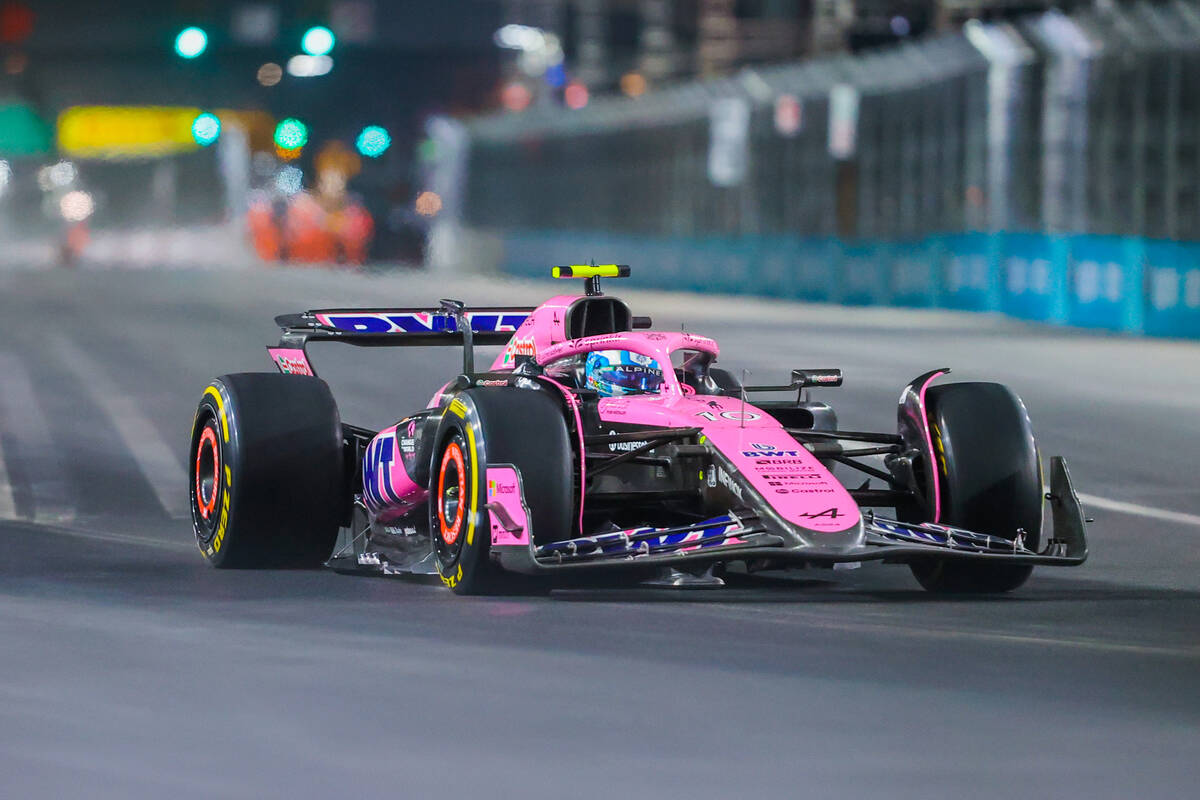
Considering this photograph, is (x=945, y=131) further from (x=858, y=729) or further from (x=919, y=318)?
(x=858, y=729)

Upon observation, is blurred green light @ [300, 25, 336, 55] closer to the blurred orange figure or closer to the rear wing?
the rear wing

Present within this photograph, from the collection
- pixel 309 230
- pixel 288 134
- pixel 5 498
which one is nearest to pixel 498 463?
pixel 5 498

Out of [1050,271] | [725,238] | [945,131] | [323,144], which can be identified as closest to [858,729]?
[1050,271]

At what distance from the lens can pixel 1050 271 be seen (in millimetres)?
34969

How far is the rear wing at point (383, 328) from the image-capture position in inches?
456

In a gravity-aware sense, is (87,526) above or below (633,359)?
below

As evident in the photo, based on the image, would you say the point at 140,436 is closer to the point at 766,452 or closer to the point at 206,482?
the point at 206,482

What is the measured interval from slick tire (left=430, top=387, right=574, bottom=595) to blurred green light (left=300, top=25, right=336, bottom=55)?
20.9 m

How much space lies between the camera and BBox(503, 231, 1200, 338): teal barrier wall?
31359 mm

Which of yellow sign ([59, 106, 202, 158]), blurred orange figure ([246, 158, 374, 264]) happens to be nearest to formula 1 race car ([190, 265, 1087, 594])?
blurred orange figure ([246, 158, 374, 264])

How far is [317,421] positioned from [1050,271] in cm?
2559

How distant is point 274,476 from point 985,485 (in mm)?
2836

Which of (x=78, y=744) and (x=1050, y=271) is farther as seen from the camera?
(x=1050, y=271)

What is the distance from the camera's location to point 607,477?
10.2 meters
